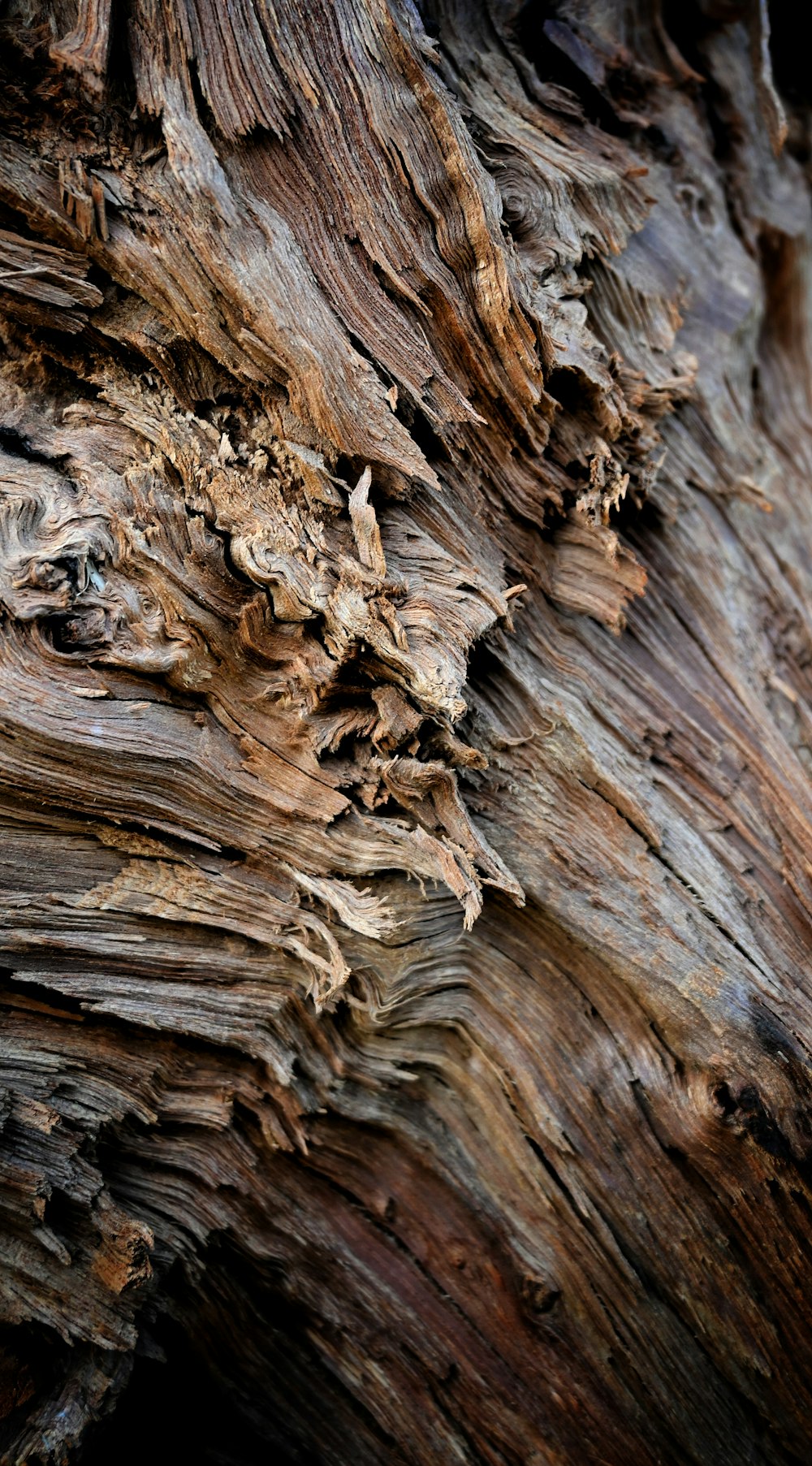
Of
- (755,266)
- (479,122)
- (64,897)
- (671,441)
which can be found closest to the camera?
(64,897)

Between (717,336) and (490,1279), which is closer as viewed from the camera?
(490,1279)

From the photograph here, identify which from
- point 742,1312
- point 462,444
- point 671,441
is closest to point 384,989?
point 742,1312

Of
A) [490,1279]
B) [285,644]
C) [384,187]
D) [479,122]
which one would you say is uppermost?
[479,122]

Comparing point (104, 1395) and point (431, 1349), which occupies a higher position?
point (431, 1349)

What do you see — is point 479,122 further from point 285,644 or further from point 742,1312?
point 742,1312

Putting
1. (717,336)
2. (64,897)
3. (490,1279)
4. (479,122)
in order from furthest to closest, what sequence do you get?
1. (717,336)
2. (479,122)
3. (490,1279)
4. (64,897)

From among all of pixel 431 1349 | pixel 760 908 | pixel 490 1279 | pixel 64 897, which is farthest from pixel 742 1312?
pixel 64 897
